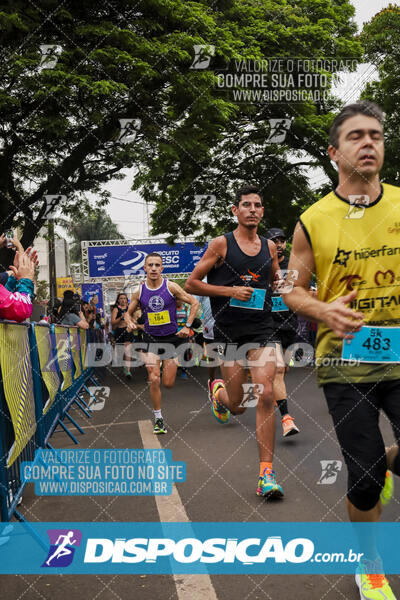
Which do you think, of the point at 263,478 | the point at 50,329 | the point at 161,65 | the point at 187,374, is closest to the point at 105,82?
the point at 161,65

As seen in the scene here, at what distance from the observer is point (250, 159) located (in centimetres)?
2036

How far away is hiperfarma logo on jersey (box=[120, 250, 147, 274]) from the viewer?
102 ft

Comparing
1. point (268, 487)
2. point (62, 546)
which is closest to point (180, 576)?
point (62, 546)

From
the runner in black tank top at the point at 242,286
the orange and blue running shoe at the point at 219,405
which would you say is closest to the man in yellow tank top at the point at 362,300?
the runner in black tank top at the point at 242,286

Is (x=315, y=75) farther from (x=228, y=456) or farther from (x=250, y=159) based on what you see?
(x=228, y=456)

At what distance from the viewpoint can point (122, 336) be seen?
51.5ft

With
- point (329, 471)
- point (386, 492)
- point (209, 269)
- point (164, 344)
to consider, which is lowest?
point (329, 471)

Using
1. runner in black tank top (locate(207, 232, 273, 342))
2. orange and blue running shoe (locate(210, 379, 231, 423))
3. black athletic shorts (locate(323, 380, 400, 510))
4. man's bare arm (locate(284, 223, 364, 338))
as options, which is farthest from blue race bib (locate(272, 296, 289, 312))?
black athletic shorts (locate(323, 380, 400, 510))

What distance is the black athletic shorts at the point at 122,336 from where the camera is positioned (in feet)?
50.8

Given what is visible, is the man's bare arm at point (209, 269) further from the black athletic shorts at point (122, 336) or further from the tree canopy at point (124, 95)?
the black athletic shorts at point (122, 336)

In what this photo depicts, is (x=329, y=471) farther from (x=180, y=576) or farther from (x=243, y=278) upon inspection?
Result: (x=180, y=576)

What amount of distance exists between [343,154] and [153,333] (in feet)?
17.0

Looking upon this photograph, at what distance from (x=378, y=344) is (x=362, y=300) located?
0.20 m

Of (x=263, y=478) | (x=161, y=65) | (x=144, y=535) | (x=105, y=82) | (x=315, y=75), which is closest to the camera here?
(x=144, y=535)
